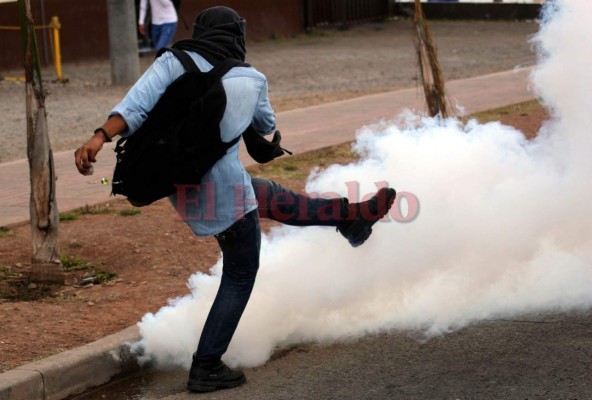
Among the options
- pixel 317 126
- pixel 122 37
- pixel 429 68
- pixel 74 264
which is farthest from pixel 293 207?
pixel 122 37

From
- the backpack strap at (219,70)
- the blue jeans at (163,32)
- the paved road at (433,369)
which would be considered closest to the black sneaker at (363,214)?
the paved road at (433,369)

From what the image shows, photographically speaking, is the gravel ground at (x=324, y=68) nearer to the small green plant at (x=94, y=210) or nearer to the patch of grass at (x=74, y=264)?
the small green plant at (x=94, y=210)

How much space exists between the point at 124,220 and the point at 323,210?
9.79 feet

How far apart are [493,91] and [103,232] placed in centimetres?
829

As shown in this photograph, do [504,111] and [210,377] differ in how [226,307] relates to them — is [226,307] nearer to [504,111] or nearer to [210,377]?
[210,377]

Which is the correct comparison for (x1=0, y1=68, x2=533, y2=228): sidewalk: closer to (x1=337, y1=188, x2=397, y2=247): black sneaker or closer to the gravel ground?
the gravel ground

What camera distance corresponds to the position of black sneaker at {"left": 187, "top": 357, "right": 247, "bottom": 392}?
16.4 feet

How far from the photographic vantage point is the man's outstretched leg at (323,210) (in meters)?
5.32

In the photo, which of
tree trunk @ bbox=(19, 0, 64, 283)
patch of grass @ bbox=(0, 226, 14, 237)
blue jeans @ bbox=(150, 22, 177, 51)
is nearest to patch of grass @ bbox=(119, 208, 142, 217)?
patch of grass @ bbox=(0, 226, 14, 237)

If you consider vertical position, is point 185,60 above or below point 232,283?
above

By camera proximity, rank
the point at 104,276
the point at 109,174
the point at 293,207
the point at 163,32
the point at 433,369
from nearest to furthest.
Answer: the point at 433,369 → the point at 293,207 → the point at 104,276 → the point at 109,174 → the point at 163,32

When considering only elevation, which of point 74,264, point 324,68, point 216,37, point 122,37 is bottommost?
point 324,68

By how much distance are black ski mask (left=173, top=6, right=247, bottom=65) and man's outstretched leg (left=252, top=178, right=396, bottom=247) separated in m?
0.76

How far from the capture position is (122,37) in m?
16.5
